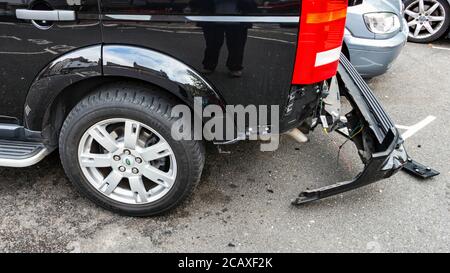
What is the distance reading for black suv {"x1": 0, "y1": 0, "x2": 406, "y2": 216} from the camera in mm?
2064

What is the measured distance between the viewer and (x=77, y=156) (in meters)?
2.49

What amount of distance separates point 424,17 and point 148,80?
5.41 meters

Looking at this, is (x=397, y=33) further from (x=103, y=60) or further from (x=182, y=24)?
(x=103, y=60)

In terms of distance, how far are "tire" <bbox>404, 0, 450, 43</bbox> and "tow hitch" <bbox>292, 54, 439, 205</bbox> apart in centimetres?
370

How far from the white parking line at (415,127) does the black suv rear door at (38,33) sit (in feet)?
9.52

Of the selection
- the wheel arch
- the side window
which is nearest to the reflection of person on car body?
the side window

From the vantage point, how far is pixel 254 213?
8.95 ft

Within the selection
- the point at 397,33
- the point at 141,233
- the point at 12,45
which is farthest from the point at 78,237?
the point at 397,33

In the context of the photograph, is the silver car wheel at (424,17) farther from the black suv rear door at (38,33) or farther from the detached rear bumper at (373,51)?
the black suv rear door at (38,33)

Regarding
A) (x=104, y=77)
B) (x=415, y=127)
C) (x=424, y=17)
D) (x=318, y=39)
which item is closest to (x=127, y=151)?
(x=104, y=77)

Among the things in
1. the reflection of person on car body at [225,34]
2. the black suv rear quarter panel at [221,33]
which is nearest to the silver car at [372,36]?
the black suv rear quarter panel at [221,33]

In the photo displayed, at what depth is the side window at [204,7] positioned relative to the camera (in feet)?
6.55

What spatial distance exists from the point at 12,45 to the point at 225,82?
4.00ft

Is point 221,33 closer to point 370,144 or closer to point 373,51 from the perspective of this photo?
point 370,144
